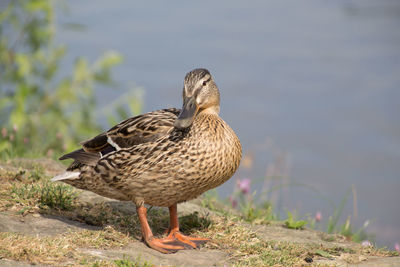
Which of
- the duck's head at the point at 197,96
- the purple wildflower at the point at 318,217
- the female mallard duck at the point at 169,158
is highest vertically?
the duck's head at the point at 197,96

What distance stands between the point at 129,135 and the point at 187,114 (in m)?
0.62

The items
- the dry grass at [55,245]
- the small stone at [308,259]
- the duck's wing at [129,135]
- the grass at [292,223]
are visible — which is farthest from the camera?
the grass at [292,223]

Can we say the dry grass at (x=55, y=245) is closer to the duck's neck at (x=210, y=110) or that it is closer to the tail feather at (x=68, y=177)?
the tail feather at (x=68, y=177)

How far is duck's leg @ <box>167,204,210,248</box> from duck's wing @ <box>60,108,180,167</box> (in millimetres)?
692

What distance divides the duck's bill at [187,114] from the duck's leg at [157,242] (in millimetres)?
800

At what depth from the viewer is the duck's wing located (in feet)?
15.1

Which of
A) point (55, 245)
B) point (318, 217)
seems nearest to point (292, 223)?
point (318, 217)

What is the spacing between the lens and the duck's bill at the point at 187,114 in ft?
14.1

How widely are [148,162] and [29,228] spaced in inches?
43.3

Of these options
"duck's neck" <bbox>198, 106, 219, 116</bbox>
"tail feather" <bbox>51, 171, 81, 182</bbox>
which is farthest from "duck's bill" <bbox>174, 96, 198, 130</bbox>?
"tail feather" <bbox>51, 171, 81, 182</bbox>

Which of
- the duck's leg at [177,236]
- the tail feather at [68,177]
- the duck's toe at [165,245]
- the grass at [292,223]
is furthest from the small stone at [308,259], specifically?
the tail feather at [68,177]

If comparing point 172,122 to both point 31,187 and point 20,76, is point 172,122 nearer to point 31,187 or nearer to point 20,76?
point 31,187

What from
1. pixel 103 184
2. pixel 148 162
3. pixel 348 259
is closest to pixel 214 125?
pixel 148 162

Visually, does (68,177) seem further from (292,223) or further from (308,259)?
(292,223)
